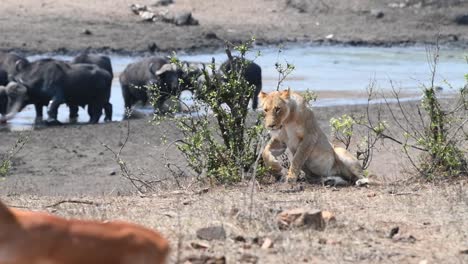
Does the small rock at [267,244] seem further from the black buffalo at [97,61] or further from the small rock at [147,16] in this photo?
the small rock at [147,16]

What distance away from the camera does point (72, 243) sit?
4.23 m

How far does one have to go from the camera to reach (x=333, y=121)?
10.2m

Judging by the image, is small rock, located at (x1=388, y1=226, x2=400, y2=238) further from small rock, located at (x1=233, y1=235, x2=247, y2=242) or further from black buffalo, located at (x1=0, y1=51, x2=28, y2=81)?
black buffalo, located at (x1=0, y1=51, x2=28, y2=81)

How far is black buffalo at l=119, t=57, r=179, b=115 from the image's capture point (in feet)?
70.3

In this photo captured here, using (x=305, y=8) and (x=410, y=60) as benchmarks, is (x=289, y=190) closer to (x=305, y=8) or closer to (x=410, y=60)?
(x=410, y=60)

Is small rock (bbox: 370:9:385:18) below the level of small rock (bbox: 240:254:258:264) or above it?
below

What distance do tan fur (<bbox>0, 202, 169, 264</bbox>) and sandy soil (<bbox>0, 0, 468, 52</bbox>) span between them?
2224cm

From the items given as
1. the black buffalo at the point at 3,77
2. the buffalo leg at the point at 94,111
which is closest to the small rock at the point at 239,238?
the buffalo leg at the point at 94,111

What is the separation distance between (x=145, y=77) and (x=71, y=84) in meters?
1.62

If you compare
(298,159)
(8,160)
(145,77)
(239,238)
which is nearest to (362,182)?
(298,159)

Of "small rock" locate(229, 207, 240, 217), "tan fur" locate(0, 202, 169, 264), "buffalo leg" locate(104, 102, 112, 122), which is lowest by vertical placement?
"buffalo leg" locate(104, 102, 112, 122)

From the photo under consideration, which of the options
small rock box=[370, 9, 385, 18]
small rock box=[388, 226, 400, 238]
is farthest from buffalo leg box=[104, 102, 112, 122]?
small rock box=[370, 9, 385, 18]

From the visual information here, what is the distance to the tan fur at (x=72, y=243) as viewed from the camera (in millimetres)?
4184

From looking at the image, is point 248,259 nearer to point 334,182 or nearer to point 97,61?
point 334,182
